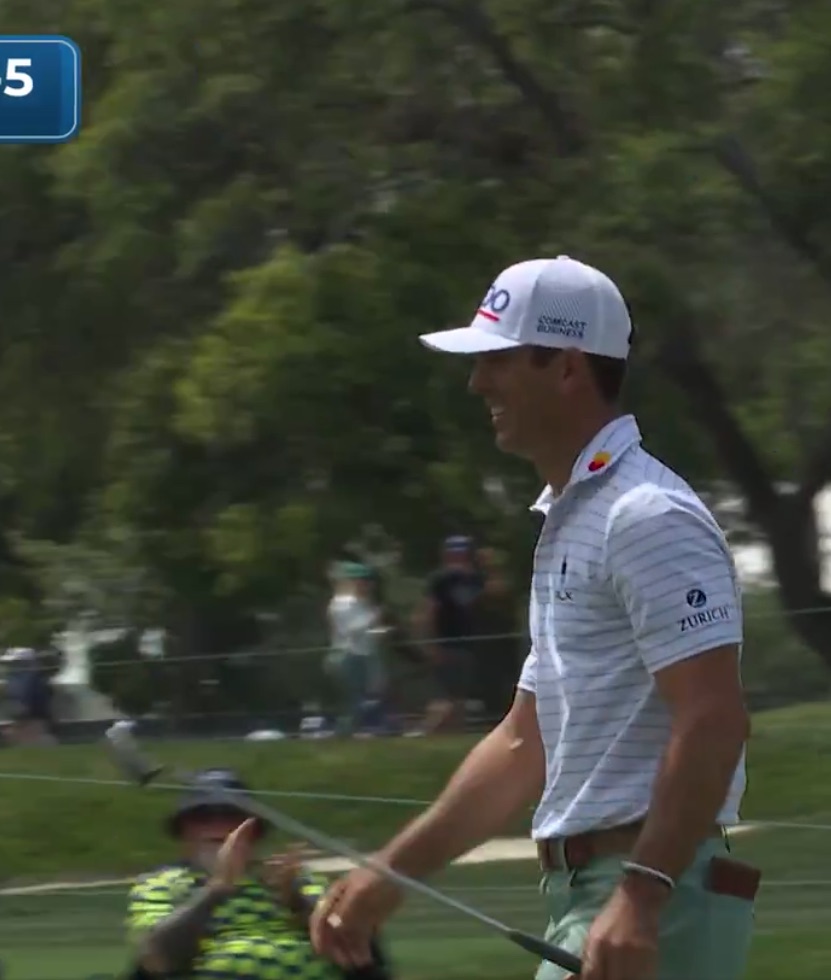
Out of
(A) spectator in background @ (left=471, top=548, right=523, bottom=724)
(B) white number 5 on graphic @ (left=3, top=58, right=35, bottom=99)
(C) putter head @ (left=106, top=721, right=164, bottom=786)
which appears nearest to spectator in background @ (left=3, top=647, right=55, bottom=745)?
(A) spectator in background @ (left=471, top=548, right=523, bottom=724)

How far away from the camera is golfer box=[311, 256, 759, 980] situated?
3.17 metres

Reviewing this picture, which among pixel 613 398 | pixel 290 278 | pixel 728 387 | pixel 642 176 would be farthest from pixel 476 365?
pixel 728 387

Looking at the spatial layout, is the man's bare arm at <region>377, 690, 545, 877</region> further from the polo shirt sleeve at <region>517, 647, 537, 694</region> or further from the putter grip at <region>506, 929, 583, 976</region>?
the putter grip at <region>506, 929, 583, 976</region>

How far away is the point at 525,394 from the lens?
3.48 meters

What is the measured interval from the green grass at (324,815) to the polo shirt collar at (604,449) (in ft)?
21.4

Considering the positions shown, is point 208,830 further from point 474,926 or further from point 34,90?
point 34,90

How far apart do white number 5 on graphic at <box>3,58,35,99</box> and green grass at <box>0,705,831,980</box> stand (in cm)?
404

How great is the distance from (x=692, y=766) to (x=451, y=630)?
11.4 metres

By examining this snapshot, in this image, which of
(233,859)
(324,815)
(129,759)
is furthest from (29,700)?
(129,759)

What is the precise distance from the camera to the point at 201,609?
1695cm

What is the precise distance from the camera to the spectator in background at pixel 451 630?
14.1 metres

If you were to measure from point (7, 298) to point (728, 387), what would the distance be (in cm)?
526

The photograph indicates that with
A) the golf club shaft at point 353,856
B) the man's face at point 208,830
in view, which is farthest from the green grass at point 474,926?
the golf club shaft at point 353,856

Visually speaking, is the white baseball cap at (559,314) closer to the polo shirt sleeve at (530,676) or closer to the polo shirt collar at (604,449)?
the polo shirt collar at (604,449)
